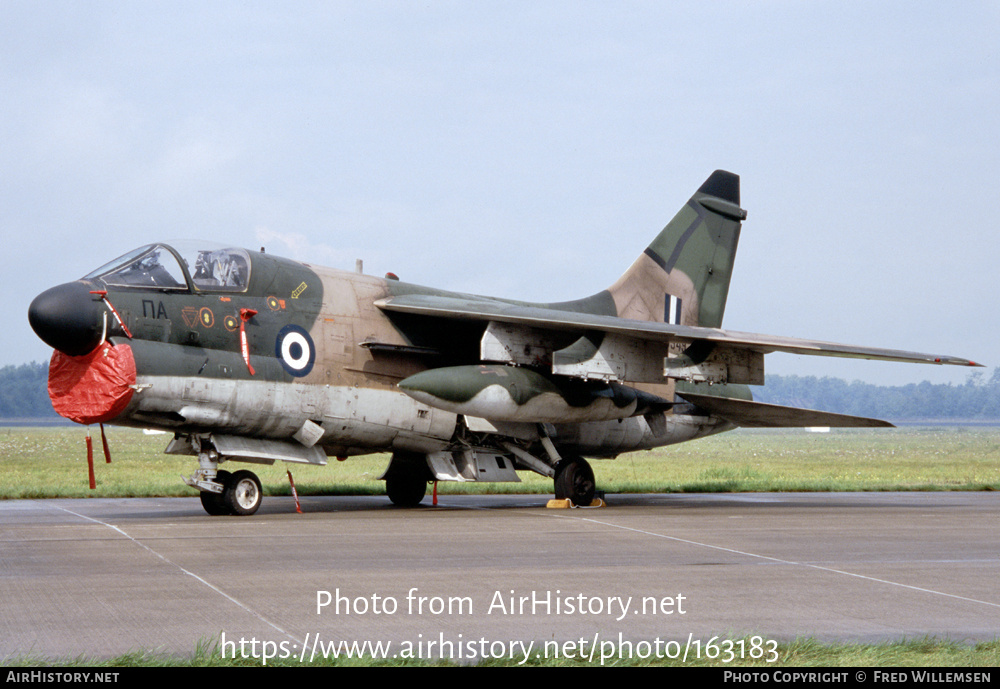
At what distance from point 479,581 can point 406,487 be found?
31.6ft

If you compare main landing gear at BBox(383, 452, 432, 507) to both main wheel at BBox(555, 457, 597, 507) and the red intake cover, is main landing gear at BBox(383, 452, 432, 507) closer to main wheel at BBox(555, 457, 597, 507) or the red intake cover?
main wheel at BBox(555, 457, 597, 507)

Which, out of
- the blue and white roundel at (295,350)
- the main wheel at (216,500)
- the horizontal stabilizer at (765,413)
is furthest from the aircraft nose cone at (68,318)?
the horizontal stabilizer at (765,413)

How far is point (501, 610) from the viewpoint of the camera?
22.1 feet

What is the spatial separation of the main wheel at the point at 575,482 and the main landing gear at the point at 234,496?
488 centimetres

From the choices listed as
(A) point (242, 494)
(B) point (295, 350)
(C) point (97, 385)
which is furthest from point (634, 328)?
(C) point (97, 385)

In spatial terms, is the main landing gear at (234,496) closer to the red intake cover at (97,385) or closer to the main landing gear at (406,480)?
the red intake cover at (97,385)

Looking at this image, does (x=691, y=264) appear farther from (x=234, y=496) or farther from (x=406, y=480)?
(x=234, y=496)

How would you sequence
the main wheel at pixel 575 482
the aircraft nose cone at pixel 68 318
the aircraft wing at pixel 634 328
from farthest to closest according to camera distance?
the main wheel at pixel 575 482 < the aircraft wing at pixel 634 328 < the aircraft nose cone at pixel 68 318

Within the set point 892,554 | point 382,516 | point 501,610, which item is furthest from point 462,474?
point 501,610

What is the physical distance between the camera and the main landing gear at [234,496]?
13.6 metres

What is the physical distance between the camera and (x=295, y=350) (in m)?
14.4

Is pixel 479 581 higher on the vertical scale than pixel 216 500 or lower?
higher

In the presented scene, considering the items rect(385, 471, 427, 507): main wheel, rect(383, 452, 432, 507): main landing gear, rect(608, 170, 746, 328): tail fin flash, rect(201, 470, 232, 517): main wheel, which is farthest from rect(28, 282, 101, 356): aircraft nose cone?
rect(608, 170, 746, 328): tail fin flash
